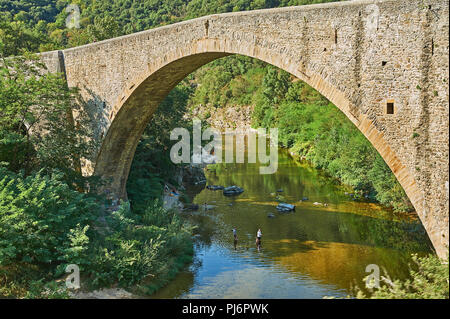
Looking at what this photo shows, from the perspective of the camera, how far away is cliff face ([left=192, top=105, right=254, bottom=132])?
1597 inches

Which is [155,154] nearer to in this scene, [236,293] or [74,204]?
Answer: [74,204]

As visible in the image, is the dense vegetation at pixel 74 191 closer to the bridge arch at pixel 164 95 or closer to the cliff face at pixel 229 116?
the bridge arch at pixel 164 95

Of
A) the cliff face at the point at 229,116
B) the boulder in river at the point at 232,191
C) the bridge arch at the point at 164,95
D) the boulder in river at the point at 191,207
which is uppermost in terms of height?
the cliff face at the point at 229,116

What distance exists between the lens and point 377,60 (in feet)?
23.7

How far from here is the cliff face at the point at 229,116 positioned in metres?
40.6

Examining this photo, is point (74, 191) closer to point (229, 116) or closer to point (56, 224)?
point (56, 224)

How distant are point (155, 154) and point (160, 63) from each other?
5885 millimetres

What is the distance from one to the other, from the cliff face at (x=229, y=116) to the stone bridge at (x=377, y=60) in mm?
29618

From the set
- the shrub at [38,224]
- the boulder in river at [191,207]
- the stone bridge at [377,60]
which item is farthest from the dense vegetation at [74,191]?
the stone bridge at [377,60]

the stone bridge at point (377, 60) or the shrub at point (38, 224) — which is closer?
the stone bridge at point (377, 60)

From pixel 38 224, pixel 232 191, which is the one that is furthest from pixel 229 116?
pixel 38 224

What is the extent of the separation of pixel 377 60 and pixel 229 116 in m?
35.0

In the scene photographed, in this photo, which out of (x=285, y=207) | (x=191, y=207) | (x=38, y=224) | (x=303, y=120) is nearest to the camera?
(x=38, y=224)

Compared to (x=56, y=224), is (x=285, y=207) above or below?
below
